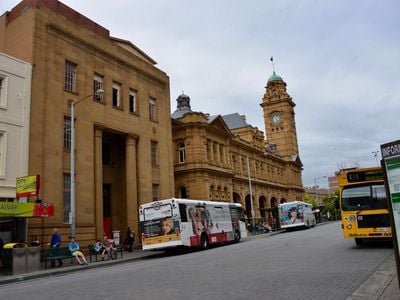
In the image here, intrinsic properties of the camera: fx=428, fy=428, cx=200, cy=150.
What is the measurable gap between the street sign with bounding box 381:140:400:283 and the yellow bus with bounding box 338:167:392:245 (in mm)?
10566

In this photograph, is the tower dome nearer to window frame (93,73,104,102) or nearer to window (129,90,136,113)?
window (129,90,136,113)

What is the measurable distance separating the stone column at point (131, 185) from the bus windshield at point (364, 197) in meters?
17.8

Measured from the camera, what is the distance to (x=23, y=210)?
18.8 metres

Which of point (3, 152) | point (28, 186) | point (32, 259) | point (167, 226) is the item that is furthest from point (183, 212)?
point (3, 152)

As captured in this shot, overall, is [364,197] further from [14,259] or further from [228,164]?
[228,164]

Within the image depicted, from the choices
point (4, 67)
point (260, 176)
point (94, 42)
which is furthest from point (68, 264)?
point (260, 176)

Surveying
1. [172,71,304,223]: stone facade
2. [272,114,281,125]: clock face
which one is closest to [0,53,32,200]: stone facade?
[172,71,304,223]: stone facade

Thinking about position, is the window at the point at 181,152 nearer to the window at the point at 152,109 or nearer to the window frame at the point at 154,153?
the window at the point at 152,109

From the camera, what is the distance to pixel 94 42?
30812 millimetres

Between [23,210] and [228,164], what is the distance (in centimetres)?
3936

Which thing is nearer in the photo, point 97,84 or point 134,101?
point 97,84

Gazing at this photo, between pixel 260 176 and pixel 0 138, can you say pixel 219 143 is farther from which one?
pixel 0 138

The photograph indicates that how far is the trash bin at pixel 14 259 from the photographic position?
17.6 meters

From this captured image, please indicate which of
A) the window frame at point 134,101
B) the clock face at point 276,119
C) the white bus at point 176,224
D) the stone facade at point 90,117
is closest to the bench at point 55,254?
the stone facade at point 90,117
